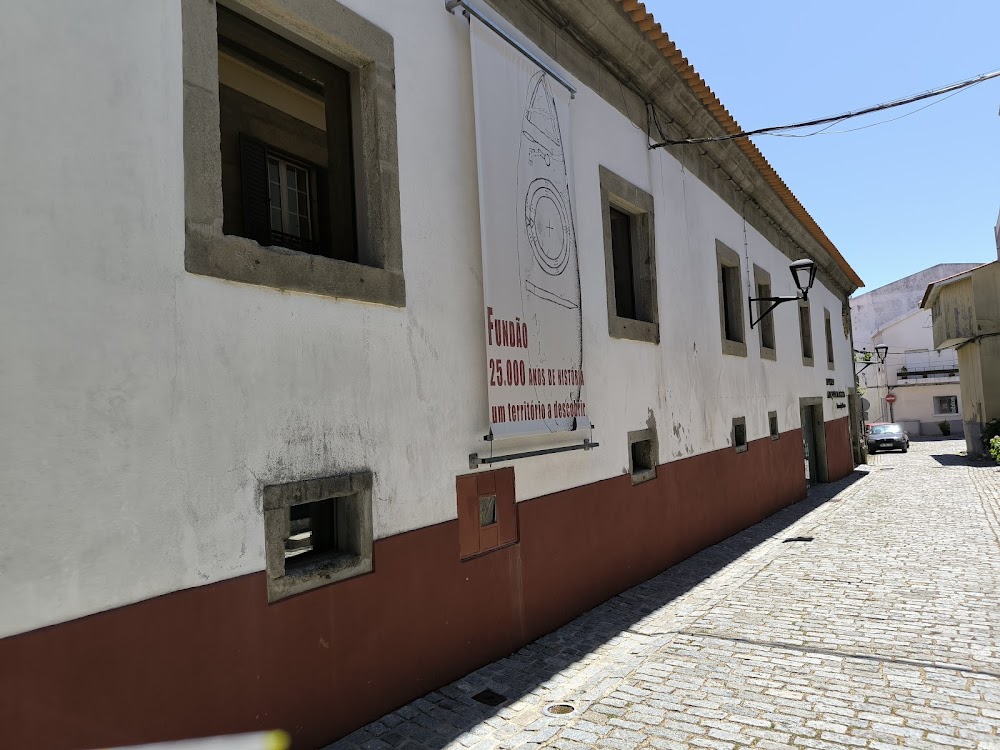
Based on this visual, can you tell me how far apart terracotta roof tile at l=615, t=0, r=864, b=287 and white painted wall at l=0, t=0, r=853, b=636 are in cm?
285

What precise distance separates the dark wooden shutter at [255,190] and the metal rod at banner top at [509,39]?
2.36 metres

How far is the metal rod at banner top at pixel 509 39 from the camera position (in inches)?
188

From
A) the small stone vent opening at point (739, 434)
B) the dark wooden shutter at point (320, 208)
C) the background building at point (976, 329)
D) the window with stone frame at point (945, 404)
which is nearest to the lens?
the dark wooden shutter at point (320, 208)

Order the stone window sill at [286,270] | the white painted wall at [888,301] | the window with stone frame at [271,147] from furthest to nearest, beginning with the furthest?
1. the white painted wall at [888,301]
2. the window with stone frame at [271,147]
3. the stone window sill at [286,270]

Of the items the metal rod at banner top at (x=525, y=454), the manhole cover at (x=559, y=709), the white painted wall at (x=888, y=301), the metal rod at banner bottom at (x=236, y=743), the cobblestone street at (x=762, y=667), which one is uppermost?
the white painted wall at (x=888, y=301)

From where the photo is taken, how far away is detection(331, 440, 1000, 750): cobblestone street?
Answer: 358cm

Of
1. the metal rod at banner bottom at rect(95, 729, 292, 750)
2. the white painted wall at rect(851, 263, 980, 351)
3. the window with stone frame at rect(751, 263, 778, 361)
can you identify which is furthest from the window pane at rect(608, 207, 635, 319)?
the white painted wall at rect(851, 263, 980, 351)

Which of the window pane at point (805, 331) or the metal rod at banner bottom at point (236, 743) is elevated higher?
the window pane at point (805, 331)

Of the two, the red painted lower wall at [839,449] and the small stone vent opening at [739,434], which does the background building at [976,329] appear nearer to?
the red painted lower wall at [839,449]

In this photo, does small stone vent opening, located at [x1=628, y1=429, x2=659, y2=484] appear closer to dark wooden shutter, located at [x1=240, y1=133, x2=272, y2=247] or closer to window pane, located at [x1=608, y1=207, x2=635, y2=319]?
window pane, located at [x1=608, y1=207, x2=635, y2=319]

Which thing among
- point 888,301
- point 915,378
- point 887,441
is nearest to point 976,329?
point 887,441

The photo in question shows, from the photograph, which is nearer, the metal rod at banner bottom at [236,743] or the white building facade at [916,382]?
the metal rod at banner bottom at [236,743]

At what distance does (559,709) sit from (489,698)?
43cm

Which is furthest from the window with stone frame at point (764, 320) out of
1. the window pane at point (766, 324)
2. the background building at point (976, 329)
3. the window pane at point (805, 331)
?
the background building at point (976, 329)
